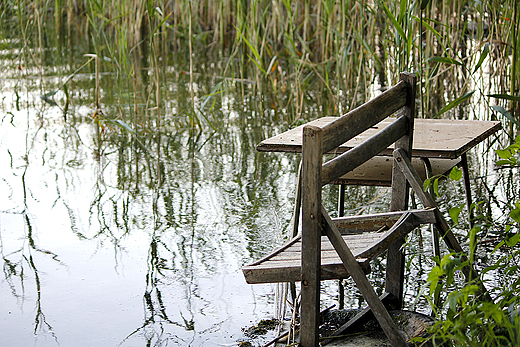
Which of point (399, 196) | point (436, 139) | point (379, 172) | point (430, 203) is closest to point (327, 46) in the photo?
point (379, 172)

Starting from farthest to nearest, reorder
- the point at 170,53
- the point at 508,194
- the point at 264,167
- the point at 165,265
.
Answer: the point at 170,53, the point at 264,167, the point at 508,194, the point at 165,265

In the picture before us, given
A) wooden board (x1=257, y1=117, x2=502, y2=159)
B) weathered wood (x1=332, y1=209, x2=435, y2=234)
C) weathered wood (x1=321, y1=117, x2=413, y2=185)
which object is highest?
weathered wood (x1=321, y1=117, x2=413, y2=185)

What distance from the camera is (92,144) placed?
14.5ft

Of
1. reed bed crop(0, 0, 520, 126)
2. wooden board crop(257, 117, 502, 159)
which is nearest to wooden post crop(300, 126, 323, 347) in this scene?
wooden board crop(257, 117, 502, 159)

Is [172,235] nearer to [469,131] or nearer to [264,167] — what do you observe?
[264,167]

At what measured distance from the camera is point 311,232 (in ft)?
5.27

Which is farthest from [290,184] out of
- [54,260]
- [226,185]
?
[54,260]

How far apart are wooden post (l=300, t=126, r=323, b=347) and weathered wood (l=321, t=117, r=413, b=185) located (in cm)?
6

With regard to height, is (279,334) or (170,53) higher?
(170,53)

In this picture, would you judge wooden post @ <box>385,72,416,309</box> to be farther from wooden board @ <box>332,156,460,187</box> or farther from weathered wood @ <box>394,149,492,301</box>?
wooden board @ <box>332,156,460,187</box>

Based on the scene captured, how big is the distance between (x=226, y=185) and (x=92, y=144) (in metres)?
1.28

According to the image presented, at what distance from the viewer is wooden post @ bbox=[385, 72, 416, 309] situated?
6.27 feet

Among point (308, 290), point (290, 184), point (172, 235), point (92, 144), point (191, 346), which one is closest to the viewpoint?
point (308, 290)

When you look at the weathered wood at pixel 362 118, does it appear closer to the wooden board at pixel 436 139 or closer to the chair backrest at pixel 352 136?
the chair backrest at pixel 352 136
